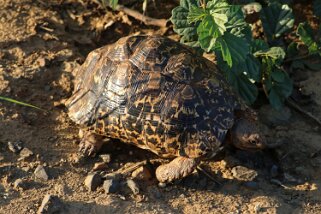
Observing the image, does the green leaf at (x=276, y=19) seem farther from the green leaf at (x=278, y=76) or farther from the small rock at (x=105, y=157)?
the small rock at (x=105, y=157)

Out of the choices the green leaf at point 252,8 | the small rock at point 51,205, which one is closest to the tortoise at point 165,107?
the small rock at point 51,205

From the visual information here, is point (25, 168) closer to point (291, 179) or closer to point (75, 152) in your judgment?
point (75, 152)

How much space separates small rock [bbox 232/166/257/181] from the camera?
451 cm

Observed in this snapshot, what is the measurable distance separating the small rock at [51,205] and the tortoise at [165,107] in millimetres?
661

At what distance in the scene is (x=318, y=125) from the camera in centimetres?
506

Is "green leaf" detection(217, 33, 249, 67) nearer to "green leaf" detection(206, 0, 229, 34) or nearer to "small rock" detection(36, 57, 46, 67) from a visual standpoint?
"green leaf" detection(206, 0, 229, 34)

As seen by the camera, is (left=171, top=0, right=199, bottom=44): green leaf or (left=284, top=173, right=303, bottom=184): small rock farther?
(left=171, top=0, right=199, bottom=44): green leaf

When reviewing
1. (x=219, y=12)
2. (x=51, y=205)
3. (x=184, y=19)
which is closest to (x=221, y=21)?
(x=219, y=12)

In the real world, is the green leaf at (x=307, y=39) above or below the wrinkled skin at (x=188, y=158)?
above

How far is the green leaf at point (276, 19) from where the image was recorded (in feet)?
17.3

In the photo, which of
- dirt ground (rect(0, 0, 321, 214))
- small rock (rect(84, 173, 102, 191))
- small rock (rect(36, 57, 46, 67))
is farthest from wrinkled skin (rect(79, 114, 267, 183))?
small rock (rect(36, 57, 46, 67))

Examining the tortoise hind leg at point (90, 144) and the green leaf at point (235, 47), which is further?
the tortoise hind leg at point (90, 144)

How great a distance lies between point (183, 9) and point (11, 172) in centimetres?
195

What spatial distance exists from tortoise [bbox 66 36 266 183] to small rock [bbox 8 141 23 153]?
1.65 feet
